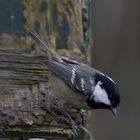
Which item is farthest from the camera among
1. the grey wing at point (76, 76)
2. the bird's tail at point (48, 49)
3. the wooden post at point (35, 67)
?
the grey wing at point (76, 76)

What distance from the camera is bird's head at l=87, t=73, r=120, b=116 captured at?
4.91 m

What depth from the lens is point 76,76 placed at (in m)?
5.11

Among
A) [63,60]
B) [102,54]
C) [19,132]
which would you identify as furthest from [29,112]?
[102,54]

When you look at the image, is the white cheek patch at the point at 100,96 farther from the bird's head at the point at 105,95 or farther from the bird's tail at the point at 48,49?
the bird's tail at the point at 48,49

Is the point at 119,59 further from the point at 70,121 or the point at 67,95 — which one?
the point at 70,121

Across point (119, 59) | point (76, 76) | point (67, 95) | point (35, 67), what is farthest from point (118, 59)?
point (35, 67)

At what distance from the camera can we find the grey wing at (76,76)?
5.03m

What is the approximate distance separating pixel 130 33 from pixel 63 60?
132 inches

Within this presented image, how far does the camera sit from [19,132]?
4.66 metres

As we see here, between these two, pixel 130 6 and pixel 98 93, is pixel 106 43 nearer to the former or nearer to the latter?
pixel 130 6

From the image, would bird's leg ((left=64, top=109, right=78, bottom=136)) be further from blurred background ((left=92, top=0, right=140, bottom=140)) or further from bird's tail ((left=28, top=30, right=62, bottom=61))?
blurred background ((left=92, top=0, right=140, bottom=140))

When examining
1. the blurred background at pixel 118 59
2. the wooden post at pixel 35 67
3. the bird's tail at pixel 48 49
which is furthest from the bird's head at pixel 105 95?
the blurred background at pixel 118 59

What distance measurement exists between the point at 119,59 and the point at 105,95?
128 inches

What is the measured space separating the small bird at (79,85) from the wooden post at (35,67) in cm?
6
